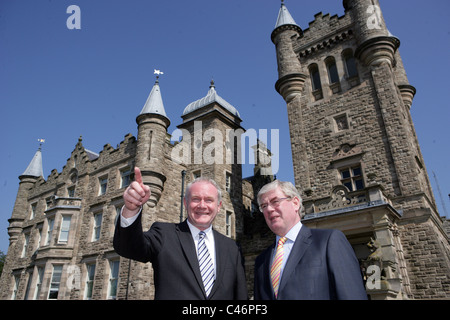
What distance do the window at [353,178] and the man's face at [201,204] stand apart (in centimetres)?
1275

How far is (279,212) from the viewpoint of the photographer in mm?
2818

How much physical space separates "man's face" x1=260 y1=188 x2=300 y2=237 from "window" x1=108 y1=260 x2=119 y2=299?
17.4m

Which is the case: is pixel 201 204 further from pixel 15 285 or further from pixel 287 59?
pixel 15 285

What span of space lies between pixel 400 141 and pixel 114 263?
16.4m

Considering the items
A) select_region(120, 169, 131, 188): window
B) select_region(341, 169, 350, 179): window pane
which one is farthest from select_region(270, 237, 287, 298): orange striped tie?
select_region(120, 169, 131, 188): window

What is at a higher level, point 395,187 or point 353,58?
point 353,58

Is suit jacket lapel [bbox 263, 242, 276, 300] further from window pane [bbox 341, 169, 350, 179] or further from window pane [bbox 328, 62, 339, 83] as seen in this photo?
window pane [bbox 328, 62, 339, 83]

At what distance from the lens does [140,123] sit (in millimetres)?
19781

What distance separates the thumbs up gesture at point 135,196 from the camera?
238cm

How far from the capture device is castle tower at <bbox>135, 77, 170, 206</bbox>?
1803 cm

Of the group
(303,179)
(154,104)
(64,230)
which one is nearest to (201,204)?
(303,179)

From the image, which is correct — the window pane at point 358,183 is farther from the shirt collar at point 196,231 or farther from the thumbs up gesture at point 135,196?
the thumbs up gesture at point 135,196
